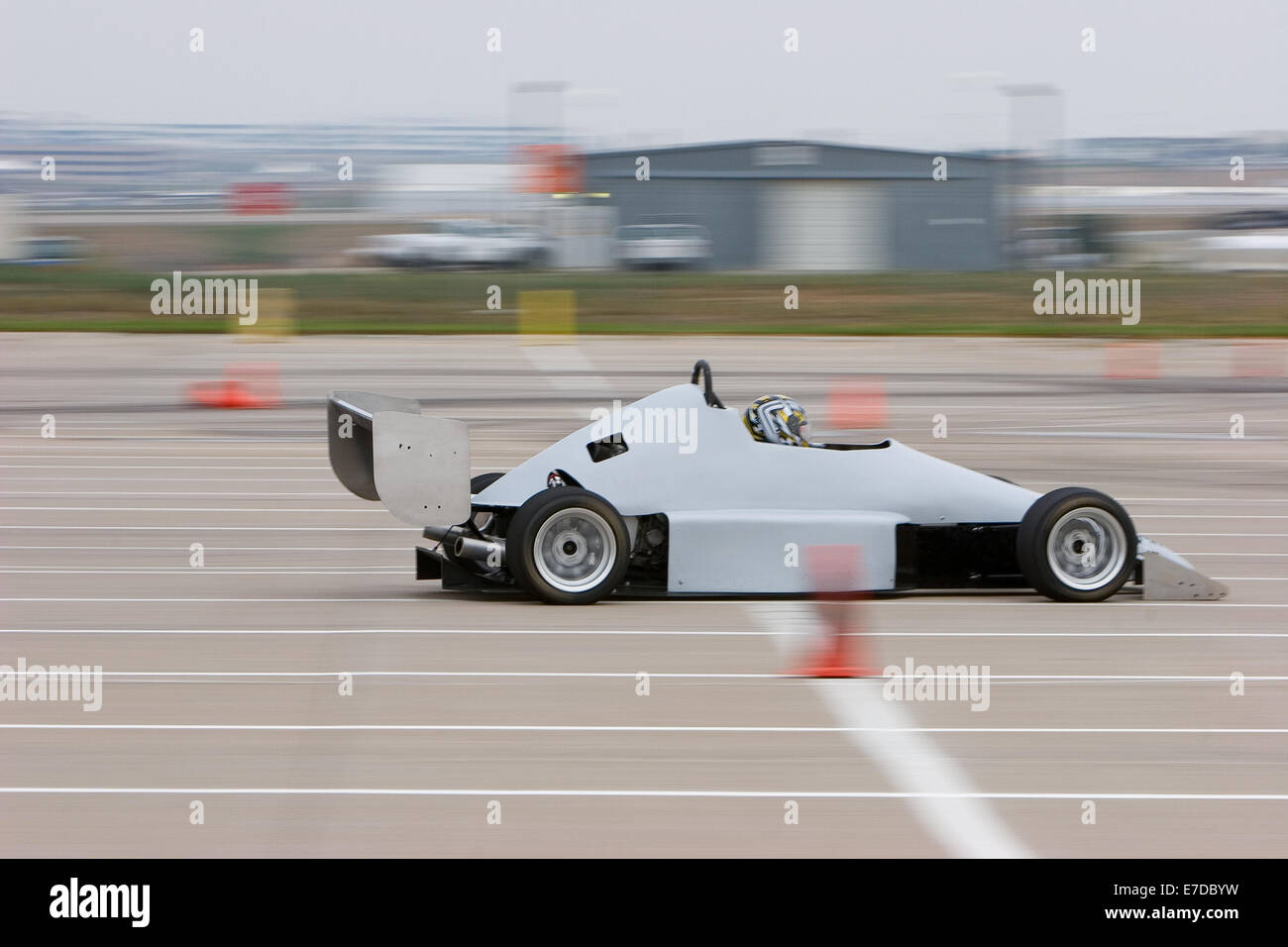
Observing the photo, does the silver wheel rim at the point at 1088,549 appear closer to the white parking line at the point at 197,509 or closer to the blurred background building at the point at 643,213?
the white parking line at the point at 197,509

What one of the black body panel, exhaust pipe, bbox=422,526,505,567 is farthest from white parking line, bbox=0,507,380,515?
the black body panel

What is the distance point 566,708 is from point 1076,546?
3.58 m

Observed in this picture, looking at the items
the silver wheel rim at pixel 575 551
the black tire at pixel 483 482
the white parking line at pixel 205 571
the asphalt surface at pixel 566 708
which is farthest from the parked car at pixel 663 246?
the silver wheel rim at pixel 575 551

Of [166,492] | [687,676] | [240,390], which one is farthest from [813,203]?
[687,676]

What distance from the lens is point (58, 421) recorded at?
2017 cm

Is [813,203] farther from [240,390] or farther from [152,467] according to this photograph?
[152,467]

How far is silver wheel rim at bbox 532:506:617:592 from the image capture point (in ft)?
30.7

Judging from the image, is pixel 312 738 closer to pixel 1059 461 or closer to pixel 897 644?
pixel 897 644

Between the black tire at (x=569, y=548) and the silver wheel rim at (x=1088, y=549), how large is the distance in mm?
2422

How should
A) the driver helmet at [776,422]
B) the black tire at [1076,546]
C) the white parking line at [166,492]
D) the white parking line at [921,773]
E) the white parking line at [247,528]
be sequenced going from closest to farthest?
the white parking line at [921,773] < the black tire at [1076,546] < the driver helmet at [776,422] < the white parking line at [247,528] < the white parking line at [166,492]

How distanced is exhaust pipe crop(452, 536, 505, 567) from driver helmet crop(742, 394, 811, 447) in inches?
61.9

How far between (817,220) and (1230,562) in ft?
93.1

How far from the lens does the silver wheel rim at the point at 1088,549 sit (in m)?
9.59

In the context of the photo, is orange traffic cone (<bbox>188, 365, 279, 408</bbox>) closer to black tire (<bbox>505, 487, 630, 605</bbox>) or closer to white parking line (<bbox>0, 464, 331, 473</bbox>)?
white parking line (<bbox>0, 464, 331, 473</bbox>)
